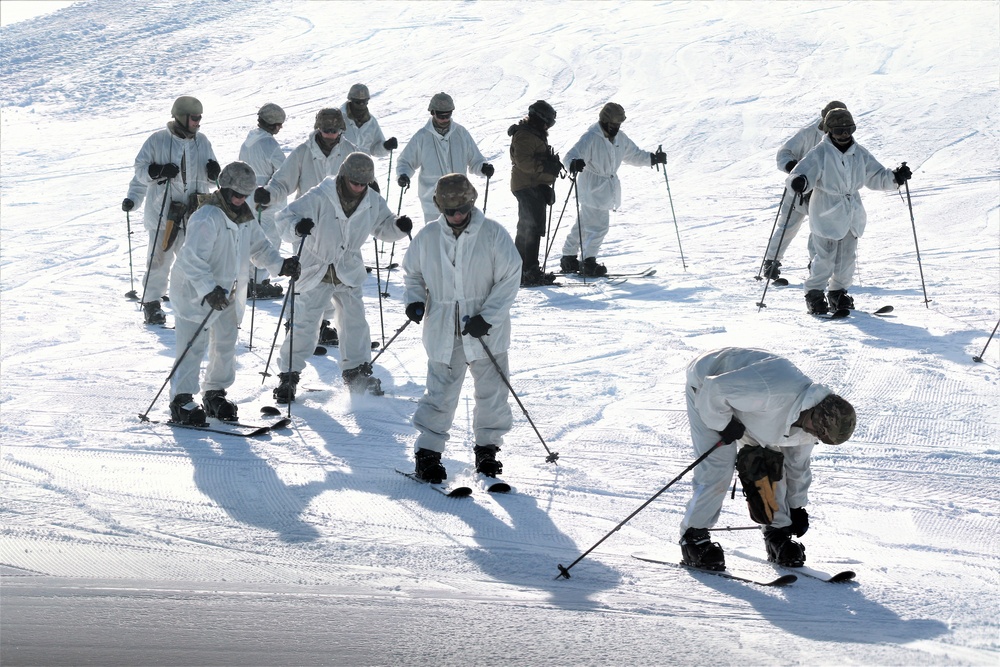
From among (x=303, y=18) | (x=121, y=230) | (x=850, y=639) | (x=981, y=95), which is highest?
(x=303, y=18)

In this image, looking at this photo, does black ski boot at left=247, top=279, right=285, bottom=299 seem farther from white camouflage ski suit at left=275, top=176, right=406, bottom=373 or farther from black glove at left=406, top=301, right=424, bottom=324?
black glove at left=406, top=301, right=424, bottom=324

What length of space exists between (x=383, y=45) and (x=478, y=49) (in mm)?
3146

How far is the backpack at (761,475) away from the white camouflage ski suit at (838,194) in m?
5.15

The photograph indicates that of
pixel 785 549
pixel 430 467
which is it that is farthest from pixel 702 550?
pixel 430 467

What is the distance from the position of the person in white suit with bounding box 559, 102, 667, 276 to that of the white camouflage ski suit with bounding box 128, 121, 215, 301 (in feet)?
12.6

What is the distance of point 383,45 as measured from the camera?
90.4 ft

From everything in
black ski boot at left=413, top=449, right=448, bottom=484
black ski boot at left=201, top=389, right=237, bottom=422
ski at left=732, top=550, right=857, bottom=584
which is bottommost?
ski at left=732, top=550, right=857, bottom=584

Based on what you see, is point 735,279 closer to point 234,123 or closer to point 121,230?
point 121,230

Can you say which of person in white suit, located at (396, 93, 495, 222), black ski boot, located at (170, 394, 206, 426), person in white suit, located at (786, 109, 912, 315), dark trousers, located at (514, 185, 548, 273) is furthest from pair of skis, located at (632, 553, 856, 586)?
dark trousers, located at (514, 185, 548, 273)

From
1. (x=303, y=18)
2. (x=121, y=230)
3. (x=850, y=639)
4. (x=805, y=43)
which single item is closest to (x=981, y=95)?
(x=805, y=43)

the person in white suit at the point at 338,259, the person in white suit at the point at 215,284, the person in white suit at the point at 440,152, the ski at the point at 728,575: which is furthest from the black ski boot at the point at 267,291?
the ski at the point at 728,575

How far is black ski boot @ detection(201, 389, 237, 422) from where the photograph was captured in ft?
25.0

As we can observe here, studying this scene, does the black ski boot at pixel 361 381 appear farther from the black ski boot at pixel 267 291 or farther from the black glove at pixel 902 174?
the black glove at pixel 902 174

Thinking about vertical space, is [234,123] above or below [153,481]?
above
